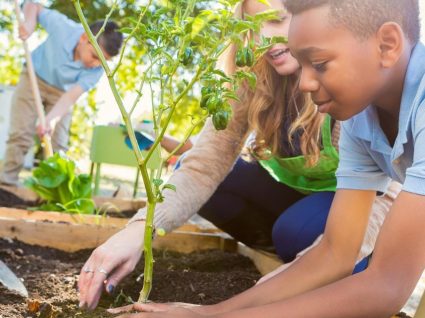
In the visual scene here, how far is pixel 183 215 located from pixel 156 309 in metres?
0.64

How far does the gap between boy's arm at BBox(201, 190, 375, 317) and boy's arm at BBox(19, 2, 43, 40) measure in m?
3.26

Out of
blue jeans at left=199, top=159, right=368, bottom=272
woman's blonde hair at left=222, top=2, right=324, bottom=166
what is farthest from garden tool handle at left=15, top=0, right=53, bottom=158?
woman's blonde hair at left=222, top=2, right=324, bottom=166

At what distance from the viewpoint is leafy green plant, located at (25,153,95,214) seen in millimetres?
3439

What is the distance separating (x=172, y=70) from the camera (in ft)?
3.97

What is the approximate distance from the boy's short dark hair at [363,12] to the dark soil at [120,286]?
33.9 inches

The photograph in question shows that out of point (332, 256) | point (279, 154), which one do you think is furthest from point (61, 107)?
point (332, 256)

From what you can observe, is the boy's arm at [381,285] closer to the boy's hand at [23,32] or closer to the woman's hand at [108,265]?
the woman's hand at [108,265]

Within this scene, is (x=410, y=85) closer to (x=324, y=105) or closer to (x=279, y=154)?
(x=324, y=105)

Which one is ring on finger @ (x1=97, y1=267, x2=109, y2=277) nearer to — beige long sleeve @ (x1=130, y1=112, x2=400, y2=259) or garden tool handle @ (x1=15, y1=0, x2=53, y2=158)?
beige long sleeve @ (x1=130, y1=112, x2=400, y2=259)

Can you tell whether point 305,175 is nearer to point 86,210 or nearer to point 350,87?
point 350,87

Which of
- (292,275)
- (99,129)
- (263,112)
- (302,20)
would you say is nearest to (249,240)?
(263,112)

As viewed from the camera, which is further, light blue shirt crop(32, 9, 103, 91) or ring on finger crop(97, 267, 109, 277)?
light blue shirt crop(32, 9, 103, 91)

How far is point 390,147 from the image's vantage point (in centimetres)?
144

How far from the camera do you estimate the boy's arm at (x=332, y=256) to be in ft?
5.13
